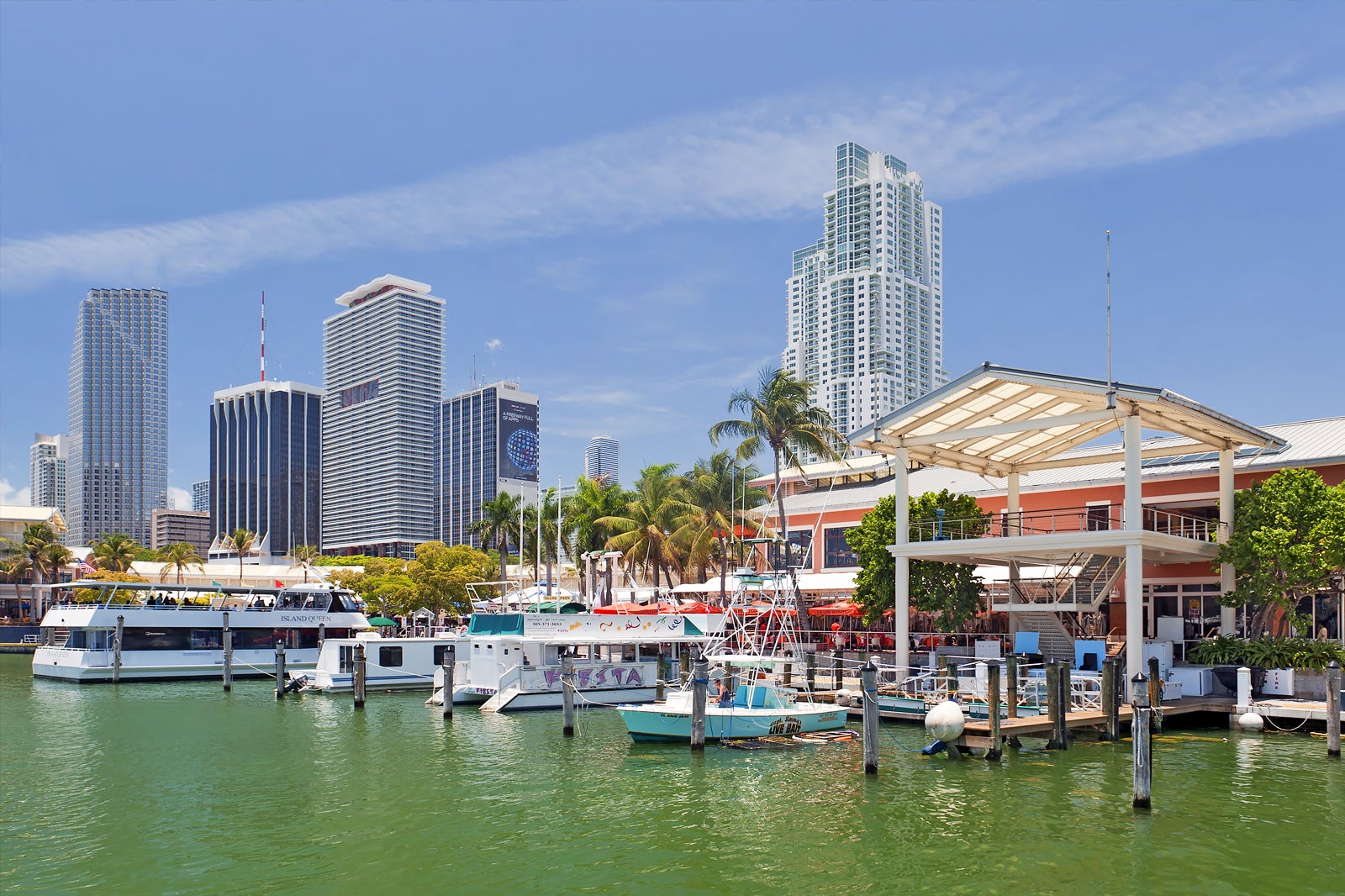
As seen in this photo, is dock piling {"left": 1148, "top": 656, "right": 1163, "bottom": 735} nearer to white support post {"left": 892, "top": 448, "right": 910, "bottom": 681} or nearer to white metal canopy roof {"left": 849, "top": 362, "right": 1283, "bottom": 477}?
white metal canopy roof {"left": 849, "top": 362, "right": 1283, "bottom": 477}

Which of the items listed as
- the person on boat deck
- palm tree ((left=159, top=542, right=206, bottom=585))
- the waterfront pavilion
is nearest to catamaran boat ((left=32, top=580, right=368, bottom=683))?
the person on boat deck

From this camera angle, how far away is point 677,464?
226 ft

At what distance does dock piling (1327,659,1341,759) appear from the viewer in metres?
25.9

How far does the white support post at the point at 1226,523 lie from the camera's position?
117 feet

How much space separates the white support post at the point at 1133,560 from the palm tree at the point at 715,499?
2949 centimetres

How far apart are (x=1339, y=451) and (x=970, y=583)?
1376 centimetres

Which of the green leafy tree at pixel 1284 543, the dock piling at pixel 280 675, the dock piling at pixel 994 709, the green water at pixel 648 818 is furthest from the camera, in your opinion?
the dock piling at pixel 280 675

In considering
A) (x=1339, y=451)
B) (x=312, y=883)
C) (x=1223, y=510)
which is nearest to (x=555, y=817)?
(x=312, y=883)

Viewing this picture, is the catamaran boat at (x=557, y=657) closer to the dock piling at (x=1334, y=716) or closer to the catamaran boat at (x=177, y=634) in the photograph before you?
the catamaran boat at (x=177, y=634)

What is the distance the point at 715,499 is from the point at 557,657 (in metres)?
24.7

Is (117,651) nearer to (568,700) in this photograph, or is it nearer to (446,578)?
(446,578)

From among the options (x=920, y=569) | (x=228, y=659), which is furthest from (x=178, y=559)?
(x=920, y=569)

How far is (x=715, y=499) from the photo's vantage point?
209ft

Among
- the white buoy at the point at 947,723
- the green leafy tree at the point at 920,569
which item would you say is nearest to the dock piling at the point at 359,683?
the green leafy tree at the point at 920,569
